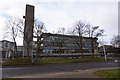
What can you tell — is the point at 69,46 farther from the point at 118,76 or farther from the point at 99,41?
the point at 118,76

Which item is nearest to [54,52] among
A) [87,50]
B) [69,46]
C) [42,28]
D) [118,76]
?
[69,46]

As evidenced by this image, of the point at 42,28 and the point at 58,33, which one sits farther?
the point at 58,33

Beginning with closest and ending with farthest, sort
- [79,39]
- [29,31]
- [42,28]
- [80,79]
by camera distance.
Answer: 1. [80,79]
2. [29,31]
3. [42,28]
4. [79,39]

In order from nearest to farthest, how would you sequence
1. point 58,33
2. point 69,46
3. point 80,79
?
1. point 80,79
2. point 58,33
3. point 69,46

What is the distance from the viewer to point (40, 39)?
145 feet

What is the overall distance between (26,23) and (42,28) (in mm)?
3835

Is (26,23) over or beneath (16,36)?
over

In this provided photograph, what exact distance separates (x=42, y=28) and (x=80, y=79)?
31.3 m

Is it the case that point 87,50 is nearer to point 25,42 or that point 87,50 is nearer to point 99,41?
point 99,41

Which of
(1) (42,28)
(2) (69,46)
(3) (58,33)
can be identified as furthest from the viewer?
(2) (69,46)

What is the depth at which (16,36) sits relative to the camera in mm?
43875

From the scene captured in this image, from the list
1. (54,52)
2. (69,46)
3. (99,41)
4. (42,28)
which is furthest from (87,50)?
(42,28)

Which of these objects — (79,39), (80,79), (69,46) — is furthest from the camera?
(69,46)

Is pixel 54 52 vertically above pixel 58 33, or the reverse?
pixel 58 33
